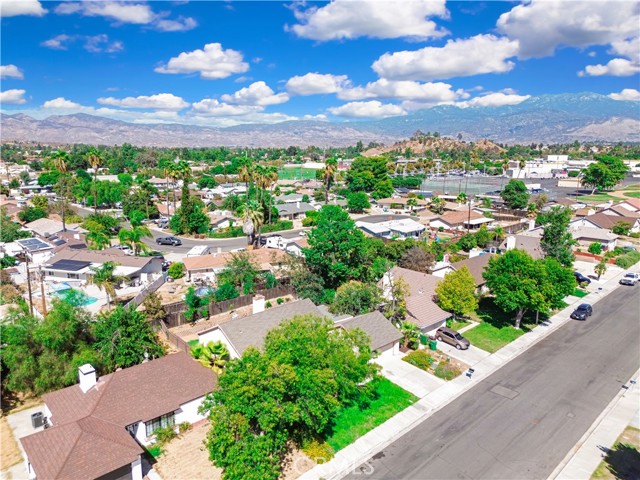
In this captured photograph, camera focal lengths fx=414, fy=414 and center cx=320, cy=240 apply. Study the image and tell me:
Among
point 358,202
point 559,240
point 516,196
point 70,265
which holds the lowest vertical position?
point 70,265

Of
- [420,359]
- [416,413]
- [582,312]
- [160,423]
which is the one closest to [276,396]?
[160,423]

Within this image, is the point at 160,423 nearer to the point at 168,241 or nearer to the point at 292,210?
the point at 168,241

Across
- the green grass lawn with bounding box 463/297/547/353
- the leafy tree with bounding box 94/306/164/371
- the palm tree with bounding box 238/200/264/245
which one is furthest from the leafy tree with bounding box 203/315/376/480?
the palm tree with bounding box 238/200/264/245

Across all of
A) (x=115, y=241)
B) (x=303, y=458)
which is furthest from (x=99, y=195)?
(x=303, y=458)

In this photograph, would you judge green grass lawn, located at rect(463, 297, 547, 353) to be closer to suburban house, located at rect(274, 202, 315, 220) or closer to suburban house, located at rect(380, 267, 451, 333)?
suburban house, located at rect(380, 267, 451, 333)

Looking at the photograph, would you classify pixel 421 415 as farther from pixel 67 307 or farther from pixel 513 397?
pixel 67 307
